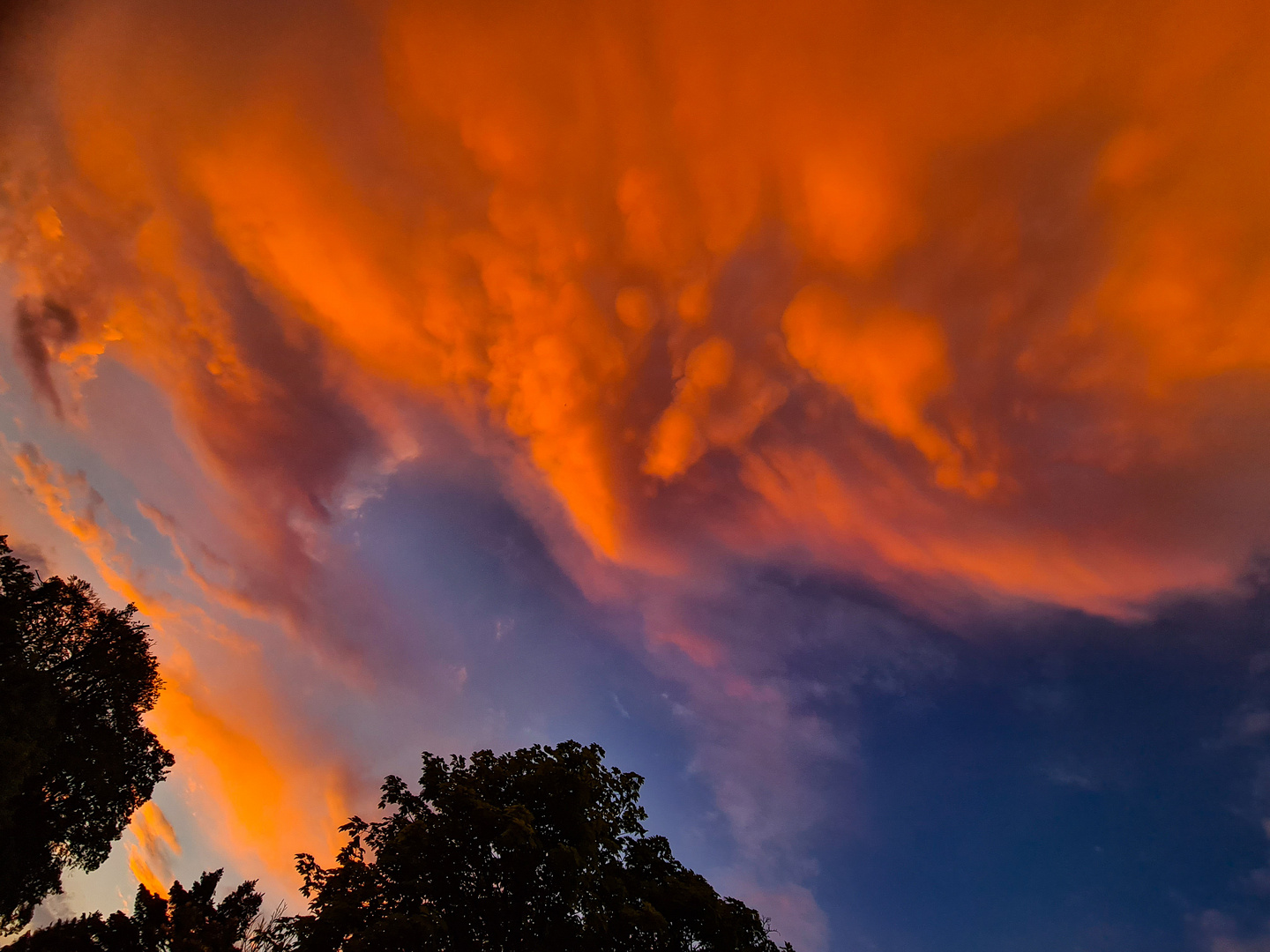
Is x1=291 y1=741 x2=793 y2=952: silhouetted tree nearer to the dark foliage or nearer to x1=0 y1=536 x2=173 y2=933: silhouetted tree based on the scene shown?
the dark foliage

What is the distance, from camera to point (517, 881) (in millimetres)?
16281

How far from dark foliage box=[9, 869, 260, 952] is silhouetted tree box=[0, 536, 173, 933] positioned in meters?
9.34

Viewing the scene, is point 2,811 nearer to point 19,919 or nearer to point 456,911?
point 19,919

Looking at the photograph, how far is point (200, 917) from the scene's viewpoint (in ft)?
60.3

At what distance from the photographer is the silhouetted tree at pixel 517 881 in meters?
14.9

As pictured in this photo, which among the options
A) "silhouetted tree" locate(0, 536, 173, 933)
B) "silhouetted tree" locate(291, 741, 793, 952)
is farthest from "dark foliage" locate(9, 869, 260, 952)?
"silhouetted tree" locate(0, 536, 173, 933)

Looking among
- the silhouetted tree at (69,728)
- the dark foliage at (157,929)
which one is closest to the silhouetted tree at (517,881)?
the dark foliage at (157,929)

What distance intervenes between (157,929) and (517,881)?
15.3m

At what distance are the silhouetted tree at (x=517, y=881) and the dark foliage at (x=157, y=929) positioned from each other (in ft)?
11.7

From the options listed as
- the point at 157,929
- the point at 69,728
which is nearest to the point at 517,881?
the point at 157,929

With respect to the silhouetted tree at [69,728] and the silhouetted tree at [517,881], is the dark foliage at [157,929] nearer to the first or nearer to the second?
the silhouetted tree at [517,881]

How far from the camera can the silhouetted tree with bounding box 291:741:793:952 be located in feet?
48.8

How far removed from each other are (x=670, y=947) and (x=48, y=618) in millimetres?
40144

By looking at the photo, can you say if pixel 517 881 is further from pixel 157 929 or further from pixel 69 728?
pixel 69 728
